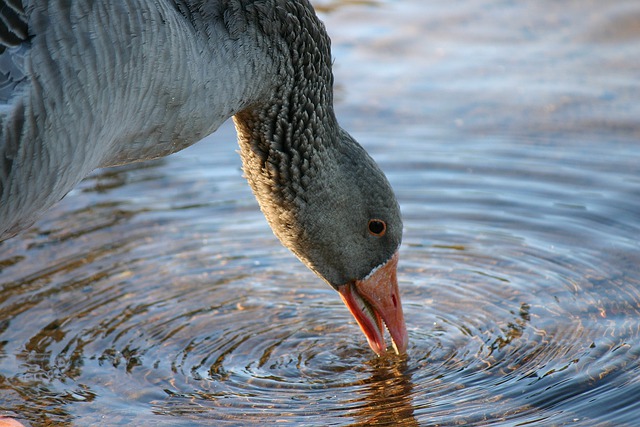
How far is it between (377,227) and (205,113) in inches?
46.8

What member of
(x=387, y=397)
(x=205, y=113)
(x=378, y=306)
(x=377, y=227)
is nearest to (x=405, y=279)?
(x=378, y=306)

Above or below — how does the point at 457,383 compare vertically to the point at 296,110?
below

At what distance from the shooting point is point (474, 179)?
8617mm

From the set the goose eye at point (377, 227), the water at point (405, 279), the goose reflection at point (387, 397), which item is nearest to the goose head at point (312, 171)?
the goose eye at point (377, 227)

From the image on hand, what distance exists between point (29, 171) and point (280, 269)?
289cm

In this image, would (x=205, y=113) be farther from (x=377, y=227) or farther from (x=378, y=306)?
(x=378, y=306)

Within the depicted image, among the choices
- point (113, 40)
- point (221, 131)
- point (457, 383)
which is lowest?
point (457, 383)

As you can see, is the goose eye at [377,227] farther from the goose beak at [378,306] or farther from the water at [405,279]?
the water at [405,279]

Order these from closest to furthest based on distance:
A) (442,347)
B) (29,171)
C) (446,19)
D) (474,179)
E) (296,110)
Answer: (29,171) < (296,110) < (442,347) < (474,179) < (446,19)

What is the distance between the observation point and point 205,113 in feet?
18.6

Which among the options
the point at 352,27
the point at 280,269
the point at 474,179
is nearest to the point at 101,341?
the point at 280,269

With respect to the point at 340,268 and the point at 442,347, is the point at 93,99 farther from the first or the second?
the point at 442,347

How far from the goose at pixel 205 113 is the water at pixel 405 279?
56 centimetres

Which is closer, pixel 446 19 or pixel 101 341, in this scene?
pixel 101 341
